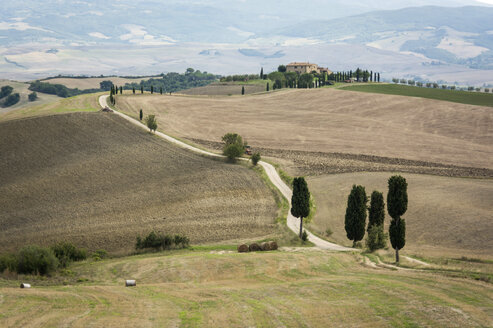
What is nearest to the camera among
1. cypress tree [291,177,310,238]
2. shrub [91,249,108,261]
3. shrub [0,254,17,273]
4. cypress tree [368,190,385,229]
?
shrub [0,254,17,273]

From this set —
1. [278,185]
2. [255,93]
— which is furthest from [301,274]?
[255,93]

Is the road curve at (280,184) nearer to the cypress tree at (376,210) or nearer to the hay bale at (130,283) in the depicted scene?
the cypress tree at (376,210)

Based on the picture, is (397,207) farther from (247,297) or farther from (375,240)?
(247,297)

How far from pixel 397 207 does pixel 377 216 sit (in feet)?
24.3

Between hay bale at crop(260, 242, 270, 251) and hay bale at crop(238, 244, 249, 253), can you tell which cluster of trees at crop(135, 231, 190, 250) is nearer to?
hay bale at crop(238, 244, 249, 253)

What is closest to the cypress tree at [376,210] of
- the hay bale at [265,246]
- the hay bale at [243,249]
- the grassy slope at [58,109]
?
the hay bale at [265,246]

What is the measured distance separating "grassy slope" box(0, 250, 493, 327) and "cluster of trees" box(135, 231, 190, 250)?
9.25 meters

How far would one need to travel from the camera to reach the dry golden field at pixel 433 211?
177ft

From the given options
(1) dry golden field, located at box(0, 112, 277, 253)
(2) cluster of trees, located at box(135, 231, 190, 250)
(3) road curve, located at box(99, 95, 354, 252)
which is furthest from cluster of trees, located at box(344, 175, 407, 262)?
(2) cluster of trees, located at box(135, 231, 190, 250)

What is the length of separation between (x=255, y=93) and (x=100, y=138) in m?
90.7

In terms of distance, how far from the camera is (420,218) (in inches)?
2458

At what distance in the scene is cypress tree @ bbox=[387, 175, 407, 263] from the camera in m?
48.7

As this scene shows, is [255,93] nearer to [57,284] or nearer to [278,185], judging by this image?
[278,185]

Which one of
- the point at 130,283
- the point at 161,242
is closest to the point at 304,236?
the point at 161,242
